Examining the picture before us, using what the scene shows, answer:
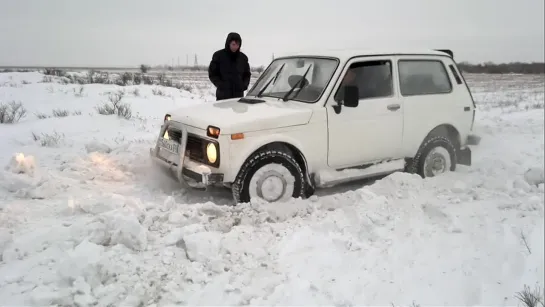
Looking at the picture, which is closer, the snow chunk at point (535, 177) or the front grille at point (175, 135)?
the front grille at point (175, 135)

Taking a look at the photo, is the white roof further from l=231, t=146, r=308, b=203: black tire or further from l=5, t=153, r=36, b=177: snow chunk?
l=5, t=153, r=36, b=177: snow chunk

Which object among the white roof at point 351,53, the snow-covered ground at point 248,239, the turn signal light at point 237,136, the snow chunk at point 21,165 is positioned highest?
the white roof at point 351,53

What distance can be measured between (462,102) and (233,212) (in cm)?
A: 383

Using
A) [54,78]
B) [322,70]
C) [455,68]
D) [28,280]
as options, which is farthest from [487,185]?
[54,78]

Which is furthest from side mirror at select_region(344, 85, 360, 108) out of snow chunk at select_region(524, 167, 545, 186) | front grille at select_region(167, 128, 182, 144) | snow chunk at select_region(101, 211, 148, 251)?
snow chunk at select_region(101, 211, 148, 251)

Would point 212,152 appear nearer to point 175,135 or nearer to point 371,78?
point 175,135

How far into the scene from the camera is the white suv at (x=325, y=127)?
4.50 meters

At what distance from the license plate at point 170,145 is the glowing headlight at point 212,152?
0.47m

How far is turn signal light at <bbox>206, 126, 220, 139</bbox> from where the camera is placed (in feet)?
14.2

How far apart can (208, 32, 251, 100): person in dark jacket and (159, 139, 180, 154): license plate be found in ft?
5.78

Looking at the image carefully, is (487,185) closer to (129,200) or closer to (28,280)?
(129,200)

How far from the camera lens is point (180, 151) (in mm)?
4605

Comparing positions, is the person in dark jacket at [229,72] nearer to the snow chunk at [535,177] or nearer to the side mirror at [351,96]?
the side mirror at [351,96]

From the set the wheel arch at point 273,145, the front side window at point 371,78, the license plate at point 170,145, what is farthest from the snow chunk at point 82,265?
the front side window at point 371,78
